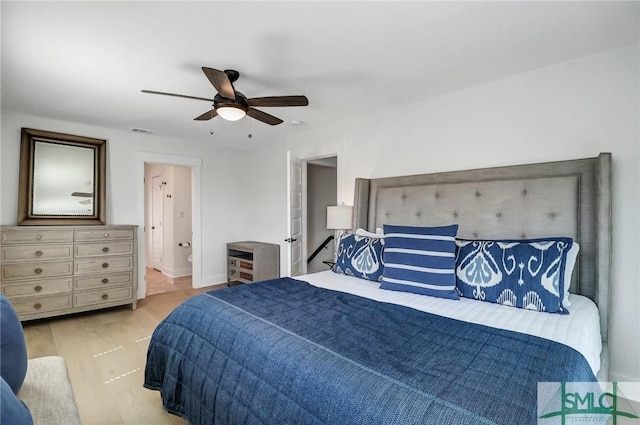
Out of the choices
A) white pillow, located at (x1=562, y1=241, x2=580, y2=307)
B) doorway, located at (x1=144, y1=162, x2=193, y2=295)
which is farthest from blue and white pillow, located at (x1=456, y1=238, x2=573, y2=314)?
doorway, located at (x1=144, y1=162, x2=193, y2=295)

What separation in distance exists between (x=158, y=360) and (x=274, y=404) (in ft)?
3.60

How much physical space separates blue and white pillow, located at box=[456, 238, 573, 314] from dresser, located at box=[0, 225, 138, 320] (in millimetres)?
3883

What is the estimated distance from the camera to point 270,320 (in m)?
1.57

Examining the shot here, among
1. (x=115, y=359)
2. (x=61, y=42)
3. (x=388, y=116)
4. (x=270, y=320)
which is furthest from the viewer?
(x=388, y=116)

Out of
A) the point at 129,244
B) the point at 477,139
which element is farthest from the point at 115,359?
the point at 477,139

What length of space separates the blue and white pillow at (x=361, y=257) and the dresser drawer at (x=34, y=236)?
10.2ft

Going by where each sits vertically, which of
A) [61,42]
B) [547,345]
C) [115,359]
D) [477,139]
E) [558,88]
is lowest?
[115,359]

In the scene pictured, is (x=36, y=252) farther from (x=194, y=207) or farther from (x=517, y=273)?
(x=517, y=273)

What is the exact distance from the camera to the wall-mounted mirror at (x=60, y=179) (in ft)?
11.7

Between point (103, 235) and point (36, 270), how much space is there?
69cm

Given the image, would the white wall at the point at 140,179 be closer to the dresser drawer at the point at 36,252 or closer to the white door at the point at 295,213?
the dresser drawer at the point at 36,252

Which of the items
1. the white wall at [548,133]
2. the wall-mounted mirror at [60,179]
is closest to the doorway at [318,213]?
the white wall at [548,133]

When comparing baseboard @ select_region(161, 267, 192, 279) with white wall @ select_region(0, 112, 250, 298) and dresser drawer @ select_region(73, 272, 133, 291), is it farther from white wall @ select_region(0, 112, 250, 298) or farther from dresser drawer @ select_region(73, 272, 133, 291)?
dresser drawer @ select_region(73, 272, 133, 291)

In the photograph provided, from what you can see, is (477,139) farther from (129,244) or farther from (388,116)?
(129,244)
